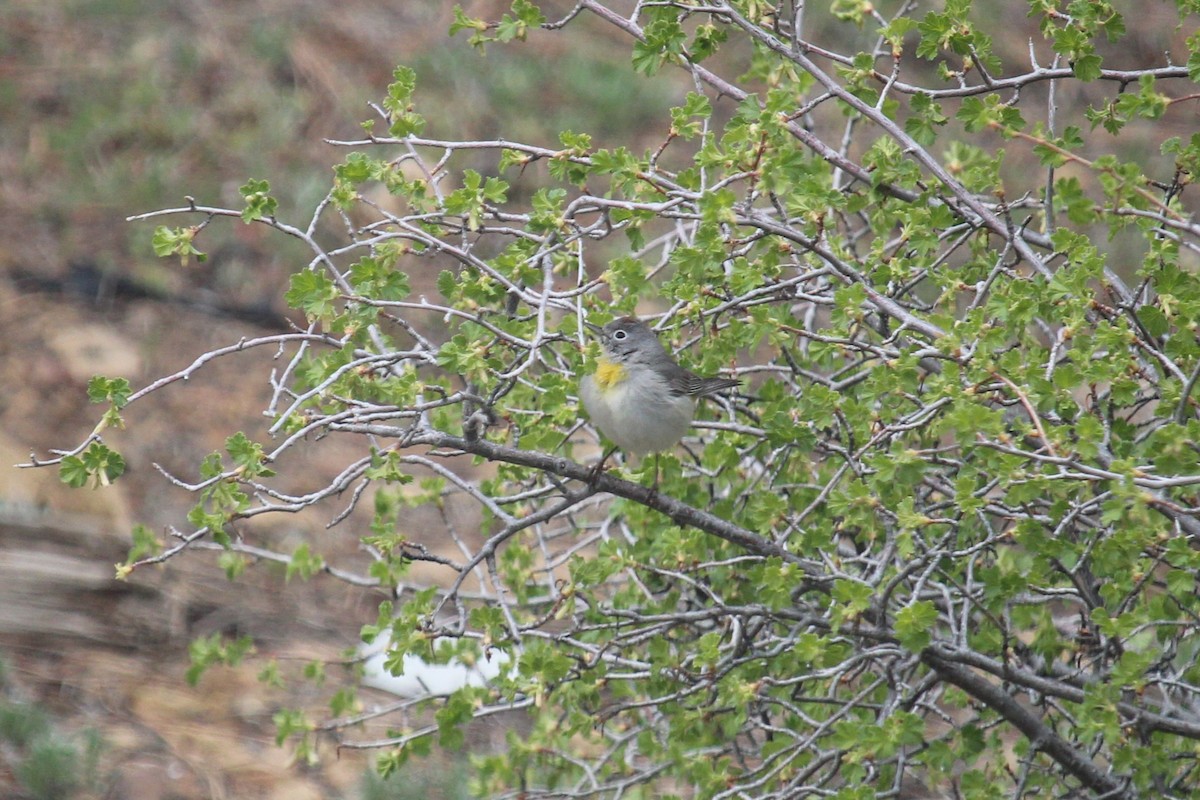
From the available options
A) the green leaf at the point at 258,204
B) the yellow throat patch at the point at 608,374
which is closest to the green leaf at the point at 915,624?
the yellow throat patch at the point at 608,374

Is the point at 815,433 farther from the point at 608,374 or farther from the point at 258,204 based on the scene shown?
the point at 258,204

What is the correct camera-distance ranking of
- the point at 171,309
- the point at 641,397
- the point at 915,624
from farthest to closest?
the point at 171,309, the point at 641,397, the point at 915,624

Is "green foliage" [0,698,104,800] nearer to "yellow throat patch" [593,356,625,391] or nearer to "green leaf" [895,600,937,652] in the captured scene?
"yellow throat patch" [593,356,625,391]

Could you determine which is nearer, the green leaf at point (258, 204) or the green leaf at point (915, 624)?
the green leaf at point (915, 624)

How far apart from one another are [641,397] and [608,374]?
27cm

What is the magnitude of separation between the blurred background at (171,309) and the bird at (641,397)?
212 cm

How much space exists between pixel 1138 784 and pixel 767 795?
45.6 inches

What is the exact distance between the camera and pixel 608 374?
513 cm

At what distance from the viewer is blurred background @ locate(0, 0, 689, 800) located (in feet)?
22.5

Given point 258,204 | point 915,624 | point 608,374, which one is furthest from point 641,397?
point 258,204

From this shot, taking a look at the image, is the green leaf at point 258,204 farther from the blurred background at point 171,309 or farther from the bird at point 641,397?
the blurred background at point 171,309

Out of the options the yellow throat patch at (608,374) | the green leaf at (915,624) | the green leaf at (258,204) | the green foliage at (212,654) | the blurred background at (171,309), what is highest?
the green leaf at (258,204)

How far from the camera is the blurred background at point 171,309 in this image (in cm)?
684

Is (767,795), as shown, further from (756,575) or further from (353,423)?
(353,423)
